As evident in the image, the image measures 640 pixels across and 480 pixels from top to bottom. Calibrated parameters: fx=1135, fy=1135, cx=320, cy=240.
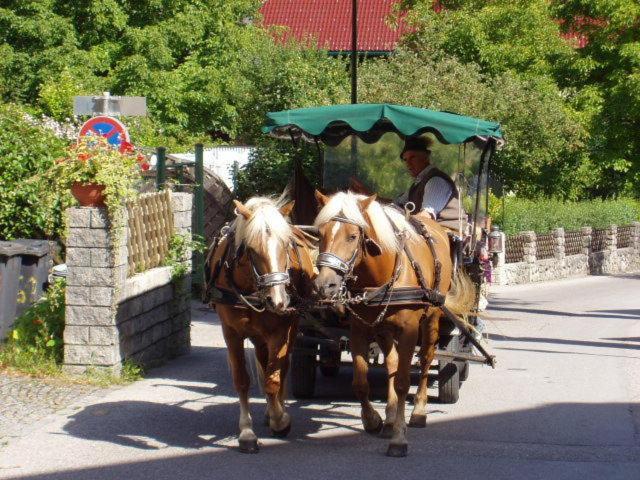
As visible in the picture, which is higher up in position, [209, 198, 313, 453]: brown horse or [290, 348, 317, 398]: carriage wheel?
[209, 198, 313, 453]: brown horse

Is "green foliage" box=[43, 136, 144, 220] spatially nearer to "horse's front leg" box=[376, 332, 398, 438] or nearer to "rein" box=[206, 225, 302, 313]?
"rein" box=[206, 225, 302, 313]

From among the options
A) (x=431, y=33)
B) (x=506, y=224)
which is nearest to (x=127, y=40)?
(x=431, y=33)

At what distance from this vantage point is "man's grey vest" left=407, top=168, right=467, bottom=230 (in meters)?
10.1

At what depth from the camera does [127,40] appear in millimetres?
31156

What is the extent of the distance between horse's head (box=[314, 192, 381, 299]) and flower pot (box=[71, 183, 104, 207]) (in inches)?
124

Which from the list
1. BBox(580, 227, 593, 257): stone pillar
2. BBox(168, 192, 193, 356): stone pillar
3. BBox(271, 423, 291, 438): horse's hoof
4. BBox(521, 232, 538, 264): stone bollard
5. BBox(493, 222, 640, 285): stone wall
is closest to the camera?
BBox(271, 423, 291, 438): horse's hoof

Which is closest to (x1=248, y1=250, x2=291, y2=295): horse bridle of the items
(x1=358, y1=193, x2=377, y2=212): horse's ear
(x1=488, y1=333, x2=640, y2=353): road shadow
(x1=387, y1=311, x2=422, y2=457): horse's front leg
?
(x1=358, y1=193, x2=377, y2=212): horse's ear

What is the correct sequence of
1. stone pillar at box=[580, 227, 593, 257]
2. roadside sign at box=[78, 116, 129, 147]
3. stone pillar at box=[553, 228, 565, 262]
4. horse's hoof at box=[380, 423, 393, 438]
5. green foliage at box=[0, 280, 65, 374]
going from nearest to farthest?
horse's hoof at box=[380, 423, 393, 438]
green foliage at box=[0, 280, 65, 374]
roadside sign at box=[78, 116, 129, 147]
stone pillar at box=[553, 228, 565, 262]
stone pillar at box=[580, 227, 593, 257]

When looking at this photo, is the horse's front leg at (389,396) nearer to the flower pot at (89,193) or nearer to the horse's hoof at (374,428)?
the horse's hoof at (374,428)

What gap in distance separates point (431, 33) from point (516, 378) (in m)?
17.2

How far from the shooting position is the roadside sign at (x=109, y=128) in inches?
527

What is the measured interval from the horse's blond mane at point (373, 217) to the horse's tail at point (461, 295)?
3.46 ft

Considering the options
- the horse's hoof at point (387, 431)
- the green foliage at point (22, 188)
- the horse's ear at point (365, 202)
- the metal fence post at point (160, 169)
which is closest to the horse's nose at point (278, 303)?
the horse's ear at point (365, 202)

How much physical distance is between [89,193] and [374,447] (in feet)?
12.9
